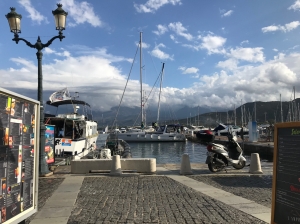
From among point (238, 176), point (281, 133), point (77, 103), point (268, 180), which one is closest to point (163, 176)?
point (238, 176)

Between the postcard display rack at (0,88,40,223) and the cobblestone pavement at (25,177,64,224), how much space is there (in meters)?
2.06

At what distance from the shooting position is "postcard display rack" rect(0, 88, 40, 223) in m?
4.28

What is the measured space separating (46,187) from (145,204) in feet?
12.4

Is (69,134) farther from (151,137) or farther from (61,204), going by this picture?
(151,137)

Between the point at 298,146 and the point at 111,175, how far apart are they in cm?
800

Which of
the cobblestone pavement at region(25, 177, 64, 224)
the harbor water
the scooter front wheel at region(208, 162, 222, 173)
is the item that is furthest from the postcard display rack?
the harbor water

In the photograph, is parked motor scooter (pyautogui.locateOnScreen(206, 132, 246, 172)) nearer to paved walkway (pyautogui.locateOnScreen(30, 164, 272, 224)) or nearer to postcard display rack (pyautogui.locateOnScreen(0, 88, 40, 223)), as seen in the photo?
paved walkway (pyautogui.locateOnScreen(30, 164, 272, 224))

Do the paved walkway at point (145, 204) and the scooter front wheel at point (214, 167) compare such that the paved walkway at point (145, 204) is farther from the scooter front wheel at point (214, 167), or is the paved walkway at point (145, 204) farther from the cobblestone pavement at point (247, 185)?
the scooter front wheel at point (214, 167)

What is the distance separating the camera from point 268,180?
10.5m

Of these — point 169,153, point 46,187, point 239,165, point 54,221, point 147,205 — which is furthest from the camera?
point 169,153

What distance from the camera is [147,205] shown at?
689 cm

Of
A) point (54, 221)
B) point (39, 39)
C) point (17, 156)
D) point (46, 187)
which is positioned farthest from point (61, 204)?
point (39, 39)

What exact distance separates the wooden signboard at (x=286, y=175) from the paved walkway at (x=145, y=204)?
1492 mm

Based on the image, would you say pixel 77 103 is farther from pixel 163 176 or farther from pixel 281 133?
pixel 281 133
